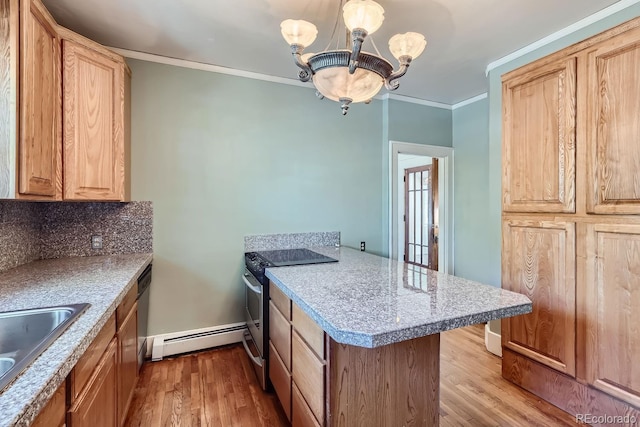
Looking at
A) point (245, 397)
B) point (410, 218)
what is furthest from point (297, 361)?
point (410, 218)

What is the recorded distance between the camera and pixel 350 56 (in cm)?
141

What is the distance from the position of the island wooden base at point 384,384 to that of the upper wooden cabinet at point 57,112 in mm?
1736

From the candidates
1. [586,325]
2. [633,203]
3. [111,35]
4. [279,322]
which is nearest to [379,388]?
[279,322]

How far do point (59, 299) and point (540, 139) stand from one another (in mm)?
2825

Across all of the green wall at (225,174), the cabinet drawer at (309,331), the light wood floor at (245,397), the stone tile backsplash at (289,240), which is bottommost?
the light wood floor at (245,397)

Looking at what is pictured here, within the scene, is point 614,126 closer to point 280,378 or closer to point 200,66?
point 280,378

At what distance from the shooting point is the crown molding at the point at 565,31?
186 centimetres

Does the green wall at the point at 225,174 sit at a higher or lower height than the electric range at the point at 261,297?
higher

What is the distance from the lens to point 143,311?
2.34 metres


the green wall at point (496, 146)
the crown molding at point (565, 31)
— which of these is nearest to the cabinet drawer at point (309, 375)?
the green wall at point (496, 146)

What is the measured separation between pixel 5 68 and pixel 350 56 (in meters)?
1.60

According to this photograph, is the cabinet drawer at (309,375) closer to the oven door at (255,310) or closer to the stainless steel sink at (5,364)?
the oven door at (255,310)

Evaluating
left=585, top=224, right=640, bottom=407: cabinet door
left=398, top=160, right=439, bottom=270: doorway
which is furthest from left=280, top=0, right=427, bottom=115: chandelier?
left=398, top=160, right=439, bottom=270: doorway

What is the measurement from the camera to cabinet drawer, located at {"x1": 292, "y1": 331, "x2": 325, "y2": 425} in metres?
1.26
